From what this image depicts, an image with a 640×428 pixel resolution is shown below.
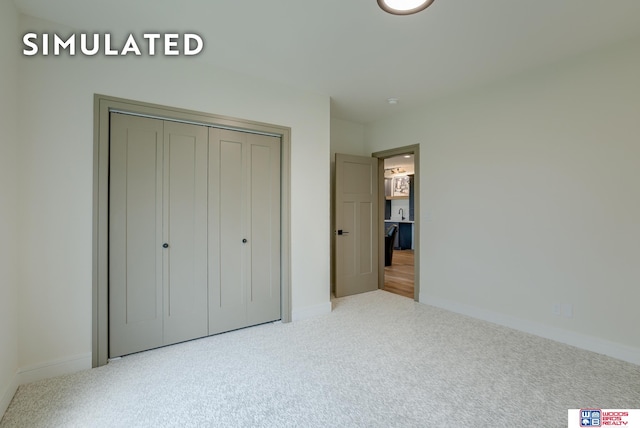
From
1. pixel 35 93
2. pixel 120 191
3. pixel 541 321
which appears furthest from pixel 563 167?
pixel 35 93

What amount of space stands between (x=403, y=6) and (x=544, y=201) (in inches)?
93.2

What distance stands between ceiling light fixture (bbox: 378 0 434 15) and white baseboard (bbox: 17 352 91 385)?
11.1 ft

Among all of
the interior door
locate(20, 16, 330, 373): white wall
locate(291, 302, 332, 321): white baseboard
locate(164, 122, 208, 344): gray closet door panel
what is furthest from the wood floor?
locate(20, 16, 330, 373): white wall

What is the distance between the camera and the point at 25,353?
208 centimetres

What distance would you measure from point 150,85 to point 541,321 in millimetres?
4390

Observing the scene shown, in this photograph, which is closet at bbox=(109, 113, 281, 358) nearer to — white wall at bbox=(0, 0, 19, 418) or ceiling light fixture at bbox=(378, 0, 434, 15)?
white wall at bbox=(0, 0, 19, 418)

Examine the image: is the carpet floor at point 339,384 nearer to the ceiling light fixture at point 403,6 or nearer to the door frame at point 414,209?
the door frame at point 414,209

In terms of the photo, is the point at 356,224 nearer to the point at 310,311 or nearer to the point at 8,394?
the point at 310,311

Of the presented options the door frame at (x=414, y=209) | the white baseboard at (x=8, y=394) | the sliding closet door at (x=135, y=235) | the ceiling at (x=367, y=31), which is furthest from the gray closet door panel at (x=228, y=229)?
the door frame at (x=414, y=209)

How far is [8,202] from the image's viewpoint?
1919mm

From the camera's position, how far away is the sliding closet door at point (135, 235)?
7.97 ft

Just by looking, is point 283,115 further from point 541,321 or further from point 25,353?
point 541,321

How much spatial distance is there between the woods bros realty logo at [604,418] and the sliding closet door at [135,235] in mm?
3134

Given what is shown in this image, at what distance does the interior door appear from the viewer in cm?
422
